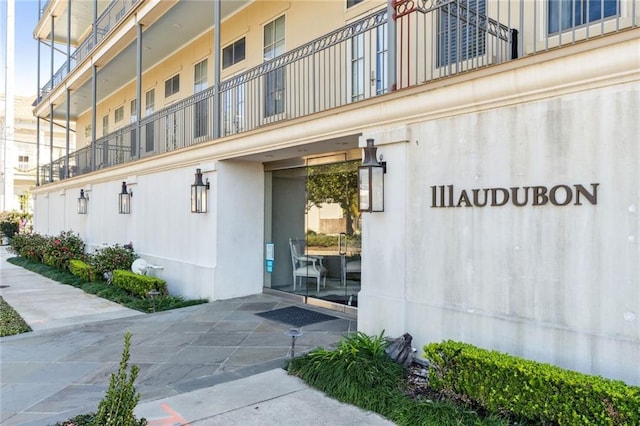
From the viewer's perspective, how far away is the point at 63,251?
14734 mm

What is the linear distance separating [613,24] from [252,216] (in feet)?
22.8

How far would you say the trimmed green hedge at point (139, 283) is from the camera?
9520mm

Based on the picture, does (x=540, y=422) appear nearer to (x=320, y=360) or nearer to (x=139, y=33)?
(x=320, y=360)

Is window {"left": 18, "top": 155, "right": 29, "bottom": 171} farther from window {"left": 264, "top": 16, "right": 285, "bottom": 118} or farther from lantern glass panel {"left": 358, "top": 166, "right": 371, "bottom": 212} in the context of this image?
lantern glass panel {"left": 358, "top": 166, "right": 371, "bottom": 212}

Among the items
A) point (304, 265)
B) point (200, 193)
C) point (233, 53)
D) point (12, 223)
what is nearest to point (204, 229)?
point (200, 193)

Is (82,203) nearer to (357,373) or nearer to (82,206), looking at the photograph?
(82,206)

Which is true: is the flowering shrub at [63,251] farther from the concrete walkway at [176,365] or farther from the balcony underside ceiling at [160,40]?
the balcony underside ceiling at [160,40]

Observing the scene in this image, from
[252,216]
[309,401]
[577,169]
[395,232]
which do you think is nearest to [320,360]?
[309,401]

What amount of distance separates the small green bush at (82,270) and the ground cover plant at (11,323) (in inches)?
107

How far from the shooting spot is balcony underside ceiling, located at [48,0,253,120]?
1155cm

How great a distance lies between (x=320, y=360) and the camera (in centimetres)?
502

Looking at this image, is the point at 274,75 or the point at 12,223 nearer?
the point at 274,75

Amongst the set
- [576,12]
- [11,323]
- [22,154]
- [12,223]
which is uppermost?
[22,154]

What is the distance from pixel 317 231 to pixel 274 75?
3792 millimetres
